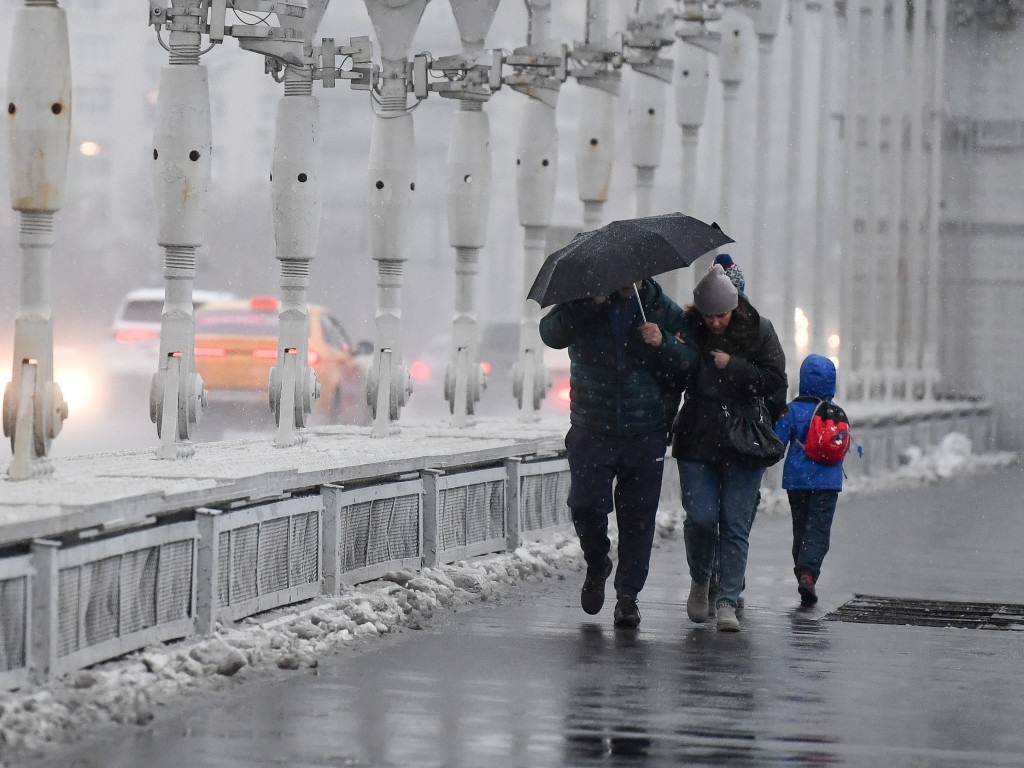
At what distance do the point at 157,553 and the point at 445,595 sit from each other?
9.80 ft

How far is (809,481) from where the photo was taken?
13727 mm

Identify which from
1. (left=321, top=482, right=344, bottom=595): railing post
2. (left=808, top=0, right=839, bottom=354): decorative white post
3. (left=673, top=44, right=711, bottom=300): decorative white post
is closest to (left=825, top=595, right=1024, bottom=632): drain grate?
(left=321, top=482, right=344, bottom=595): railing post

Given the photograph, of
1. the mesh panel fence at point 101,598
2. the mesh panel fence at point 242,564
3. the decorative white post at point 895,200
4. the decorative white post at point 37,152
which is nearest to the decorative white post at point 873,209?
the decorative white post at point 895,200

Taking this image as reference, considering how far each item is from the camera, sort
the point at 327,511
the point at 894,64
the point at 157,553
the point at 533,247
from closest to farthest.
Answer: the point at 157,553
the point at 327,511
the point at 533,247
the point at 894,64

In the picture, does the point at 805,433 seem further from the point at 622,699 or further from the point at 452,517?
the point at 622,699

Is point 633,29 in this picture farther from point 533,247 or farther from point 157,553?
point 157,553

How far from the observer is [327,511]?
38.8 ft

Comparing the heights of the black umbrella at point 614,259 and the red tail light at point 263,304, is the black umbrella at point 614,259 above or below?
above

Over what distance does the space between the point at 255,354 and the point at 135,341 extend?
10.4ft

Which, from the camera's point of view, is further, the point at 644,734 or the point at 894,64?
the point at 894,64

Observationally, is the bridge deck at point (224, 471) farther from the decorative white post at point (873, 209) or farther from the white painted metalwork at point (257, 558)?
the decorative white post at point (873, 209)

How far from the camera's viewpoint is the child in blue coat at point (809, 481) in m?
13.6

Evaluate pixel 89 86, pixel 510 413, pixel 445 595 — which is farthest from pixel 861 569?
pixel 89 86

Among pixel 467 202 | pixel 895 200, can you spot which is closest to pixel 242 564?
pixel 467 202
